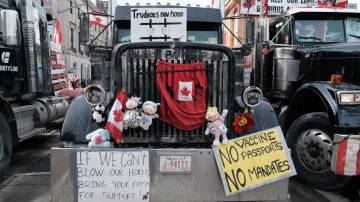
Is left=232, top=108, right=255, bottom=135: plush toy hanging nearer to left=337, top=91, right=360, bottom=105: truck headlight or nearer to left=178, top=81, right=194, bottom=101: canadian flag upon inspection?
left=178, top=81, right=194, bottom=101: canadian flag

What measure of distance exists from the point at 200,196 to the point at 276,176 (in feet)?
2.12

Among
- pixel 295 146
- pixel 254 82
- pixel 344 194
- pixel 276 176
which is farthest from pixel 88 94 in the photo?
pixel 254 82

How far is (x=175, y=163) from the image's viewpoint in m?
3.46

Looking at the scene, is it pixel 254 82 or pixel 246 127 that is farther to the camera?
pixel 254 82

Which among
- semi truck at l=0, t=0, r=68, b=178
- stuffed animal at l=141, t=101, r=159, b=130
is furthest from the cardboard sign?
semi truck at l=0, t=0, r=68, b=178

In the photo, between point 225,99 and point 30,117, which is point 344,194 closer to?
point 225,99

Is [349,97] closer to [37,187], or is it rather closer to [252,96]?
[252,96]

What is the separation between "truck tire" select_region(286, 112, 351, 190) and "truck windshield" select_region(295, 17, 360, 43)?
198 centimetres

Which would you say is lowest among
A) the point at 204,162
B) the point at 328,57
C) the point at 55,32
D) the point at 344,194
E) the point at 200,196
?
the point at 344,194

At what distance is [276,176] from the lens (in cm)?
357

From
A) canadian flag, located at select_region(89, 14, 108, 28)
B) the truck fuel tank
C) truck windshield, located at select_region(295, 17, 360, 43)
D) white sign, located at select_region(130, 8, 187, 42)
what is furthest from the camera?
truck windshield, located at select_region(295, 17, 360, 43)

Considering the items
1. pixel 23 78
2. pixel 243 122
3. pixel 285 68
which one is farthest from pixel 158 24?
pixel 23 78

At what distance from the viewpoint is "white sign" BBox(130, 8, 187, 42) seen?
4.95m

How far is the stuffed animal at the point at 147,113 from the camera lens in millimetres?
3793
